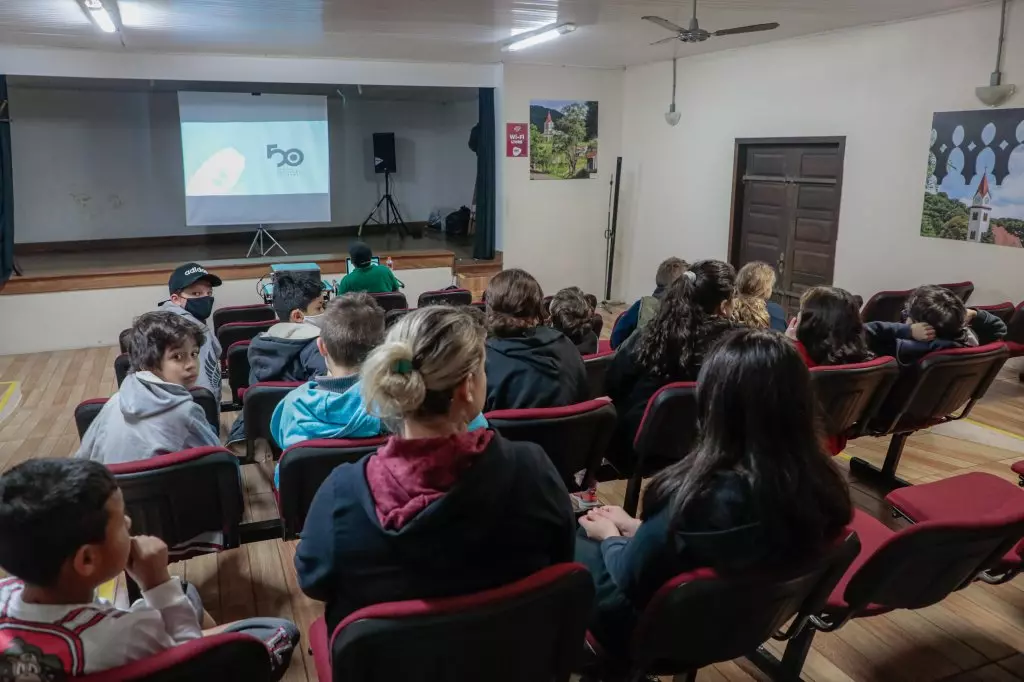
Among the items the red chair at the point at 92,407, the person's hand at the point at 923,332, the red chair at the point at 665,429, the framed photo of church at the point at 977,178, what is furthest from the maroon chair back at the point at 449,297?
→ the framed photo of church at the point at 977,178

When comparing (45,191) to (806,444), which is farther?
(45,191)

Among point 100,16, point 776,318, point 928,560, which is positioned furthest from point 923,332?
point 100,16

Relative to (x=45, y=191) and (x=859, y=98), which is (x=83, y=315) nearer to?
(x=45, y=191)

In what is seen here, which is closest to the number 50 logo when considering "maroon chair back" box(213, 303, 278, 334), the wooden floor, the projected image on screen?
the projected image on screen

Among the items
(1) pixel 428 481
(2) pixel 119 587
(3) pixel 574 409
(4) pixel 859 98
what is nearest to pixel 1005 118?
(4) pixel 859 98

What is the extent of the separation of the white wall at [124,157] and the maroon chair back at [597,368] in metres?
8.60

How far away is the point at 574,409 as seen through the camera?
2.21m

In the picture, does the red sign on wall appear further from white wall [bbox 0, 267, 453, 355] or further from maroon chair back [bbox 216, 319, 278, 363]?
maroon chair back [bbox 216, 319, 278, 363]

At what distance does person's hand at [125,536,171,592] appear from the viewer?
4.43 ft

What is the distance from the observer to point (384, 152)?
35.1 feet

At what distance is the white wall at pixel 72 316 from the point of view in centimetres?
651

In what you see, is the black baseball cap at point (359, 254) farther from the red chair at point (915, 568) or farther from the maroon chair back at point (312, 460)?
the red chair at point (915, 568)

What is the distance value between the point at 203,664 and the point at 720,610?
942mm

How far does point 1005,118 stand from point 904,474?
2.84m
